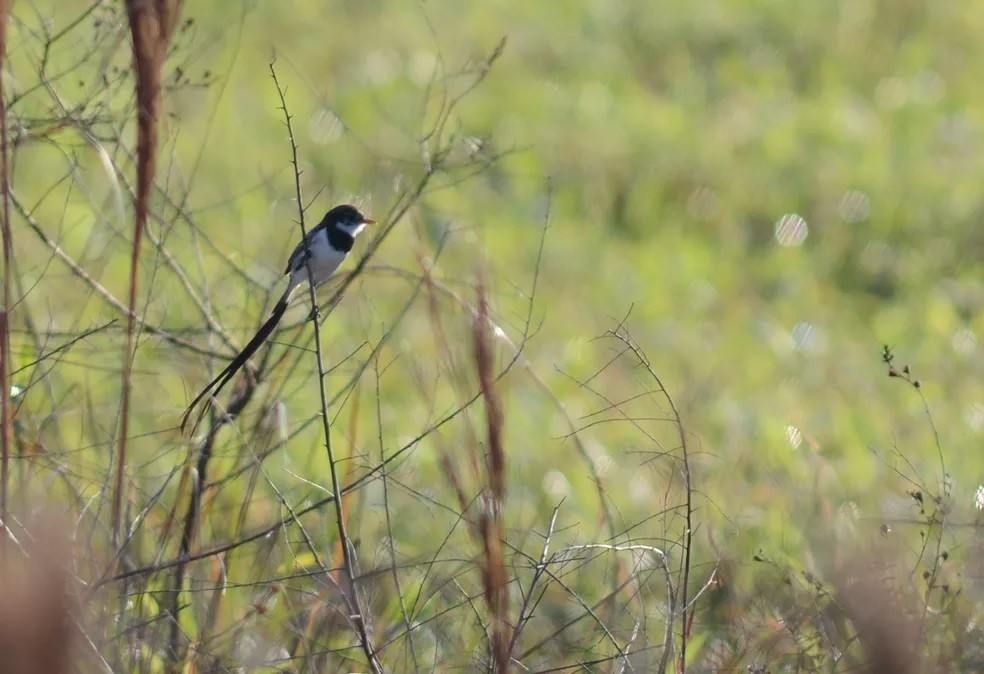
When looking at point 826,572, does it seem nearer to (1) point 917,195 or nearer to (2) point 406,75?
(1) point 917,195

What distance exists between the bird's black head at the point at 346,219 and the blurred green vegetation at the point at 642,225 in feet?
0.88

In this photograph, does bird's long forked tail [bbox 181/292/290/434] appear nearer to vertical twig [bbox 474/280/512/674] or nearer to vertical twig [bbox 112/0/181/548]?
vertical twig [bbox 112/0/181/548]

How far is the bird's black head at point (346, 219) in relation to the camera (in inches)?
165

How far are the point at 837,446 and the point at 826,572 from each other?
10.2 feet

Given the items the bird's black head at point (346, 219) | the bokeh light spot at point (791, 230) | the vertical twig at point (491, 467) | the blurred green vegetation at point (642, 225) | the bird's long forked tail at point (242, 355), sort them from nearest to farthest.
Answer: the vertical twig at point (491, 467) → the bird's long forked tail at point (242, 355) → the bird's black head at point (346, 219) → the blurred green vegetation at point (642, 225) → the bokeh light spot at point (791, 230)

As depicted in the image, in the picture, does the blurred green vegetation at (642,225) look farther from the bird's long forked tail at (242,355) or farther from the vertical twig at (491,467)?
the vertical twig at (491,467)

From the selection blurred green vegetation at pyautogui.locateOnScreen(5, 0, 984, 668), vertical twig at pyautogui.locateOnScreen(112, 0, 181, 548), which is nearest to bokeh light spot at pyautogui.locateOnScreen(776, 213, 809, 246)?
blurred green vegetation at pyautogui.locateOnScreen(5, 0, 984, 668)

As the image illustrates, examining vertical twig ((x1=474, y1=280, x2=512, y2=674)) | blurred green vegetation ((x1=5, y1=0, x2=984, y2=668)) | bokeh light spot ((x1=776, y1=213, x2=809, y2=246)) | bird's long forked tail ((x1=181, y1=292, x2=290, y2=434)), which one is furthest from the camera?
bokeh light spot ((x1=776, y1=213, x2=809, y2=246))

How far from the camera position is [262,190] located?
7484 millimetres

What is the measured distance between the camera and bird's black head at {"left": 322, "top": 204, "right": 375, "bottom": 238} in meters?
4.20

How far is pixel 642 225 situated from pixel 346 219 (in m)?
3.90

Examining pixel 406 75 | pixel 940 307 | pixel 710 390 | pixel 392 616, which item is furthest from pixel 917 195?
pixel 392 616

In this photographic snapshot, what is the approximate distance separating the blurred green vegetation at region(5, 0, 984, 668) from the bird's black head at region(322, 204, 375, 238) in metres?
0.27

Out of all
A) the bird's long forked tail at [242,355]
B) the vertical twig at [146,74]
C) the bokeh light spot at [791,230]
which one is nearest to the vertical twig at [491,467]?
the vertical twig at [146,74]
